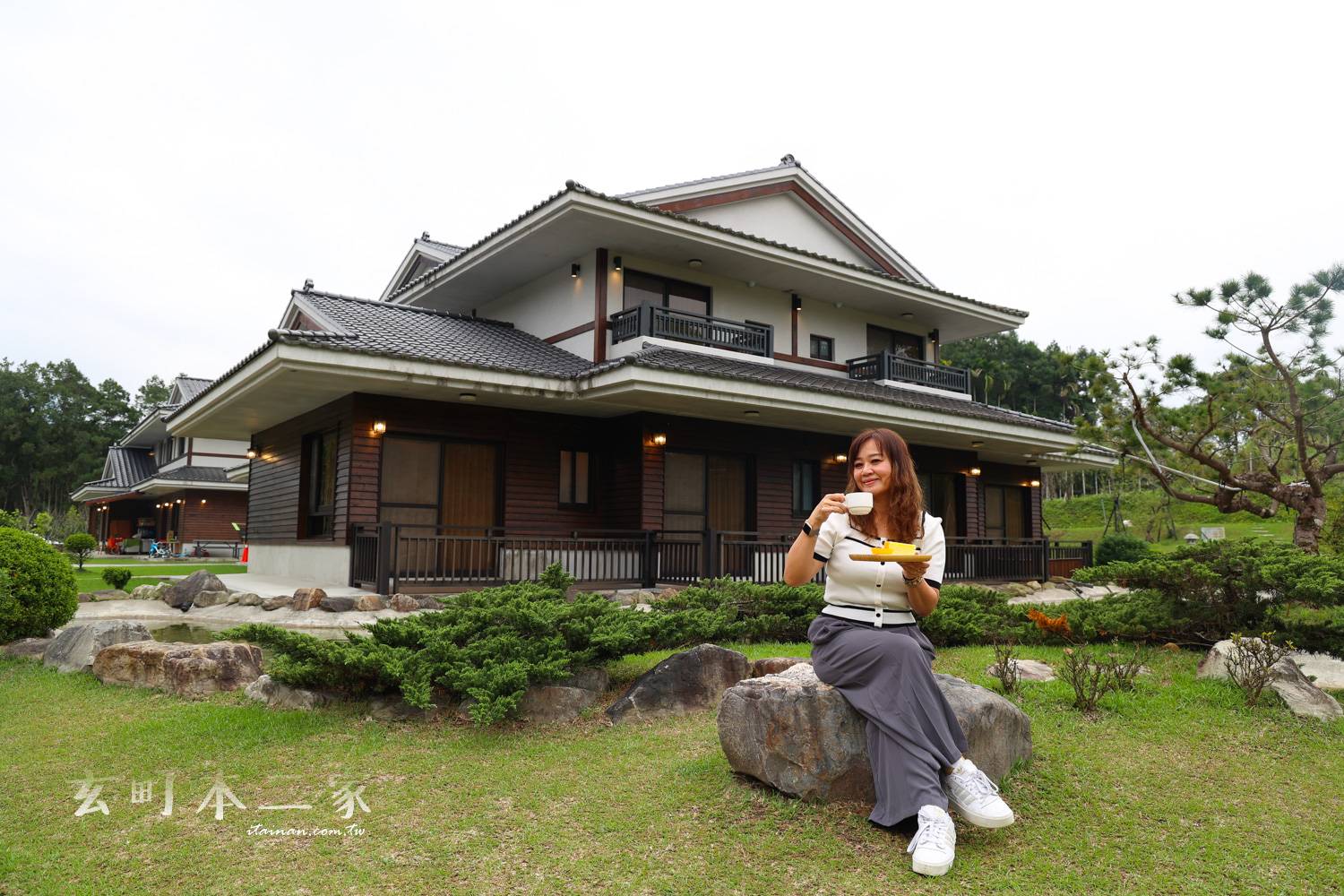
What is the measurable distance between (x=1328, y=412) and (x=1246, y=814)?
667 inches

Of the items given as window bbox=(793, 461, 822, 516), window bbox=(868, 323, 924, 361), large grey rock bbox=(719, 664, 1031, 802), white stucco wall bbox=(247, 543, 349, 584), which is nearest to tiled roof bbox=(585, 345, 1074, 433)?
window bbox=(868, 323, 924, 361)

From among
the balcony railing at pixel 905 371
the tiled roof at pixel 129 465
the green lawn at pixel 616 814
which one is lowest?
the green lawn at pixel 616 814

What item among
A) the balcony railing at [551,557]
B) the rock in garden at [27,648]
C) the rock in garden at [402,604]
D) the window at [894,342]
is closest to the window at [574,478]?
the balcony railing at [551,557]

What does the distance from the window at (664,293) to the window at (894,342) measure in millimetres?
4525

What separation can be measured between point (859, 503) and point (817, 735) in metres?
1.18

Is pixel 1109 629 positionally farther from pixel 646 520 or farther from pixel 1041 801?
pixel 646 520

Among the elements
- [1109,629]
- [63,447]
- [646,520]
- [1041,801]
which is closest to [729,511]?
[646,520]

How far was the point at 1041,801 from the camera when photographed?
12.5ft

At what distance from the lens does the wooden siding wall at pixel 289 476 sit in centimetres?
1204

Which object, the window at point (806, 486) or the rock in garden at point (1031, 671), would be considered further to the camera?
the window at point (806, 486)

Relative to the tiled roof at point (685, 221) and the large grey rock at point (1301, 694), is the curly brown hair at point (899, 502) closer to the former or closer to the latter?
the large grey rock at point (1301, 694)

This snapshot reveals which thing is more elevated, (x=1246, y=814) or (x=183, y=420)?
(x=183, y=420)

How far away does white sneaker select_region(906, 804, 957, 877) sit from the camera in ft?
10.0

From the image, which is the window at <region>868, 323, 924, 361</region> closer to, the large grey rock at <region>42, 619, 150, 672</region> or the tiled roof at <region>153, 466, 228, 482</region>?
the large grey rock at <region>42, 619, 150, 672</region>
